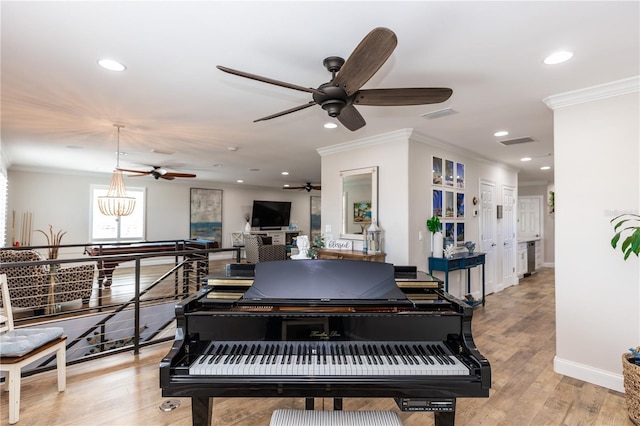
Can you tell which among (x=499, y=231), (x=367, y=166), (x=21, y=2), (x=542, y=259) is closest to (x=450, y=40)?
(x=21, y=2)

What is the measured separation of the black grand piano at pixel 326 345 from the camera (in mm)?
1396

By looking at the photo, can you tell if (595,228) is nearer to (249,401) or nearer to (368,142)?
(368,142)

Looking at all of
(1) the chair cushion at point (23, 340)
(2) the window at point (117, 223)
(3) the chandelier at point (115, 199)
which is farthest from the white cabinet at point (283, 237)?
(1) the chair cushion at point (23, 340)

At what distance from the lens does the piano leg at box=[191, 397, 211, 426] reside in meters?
1.59

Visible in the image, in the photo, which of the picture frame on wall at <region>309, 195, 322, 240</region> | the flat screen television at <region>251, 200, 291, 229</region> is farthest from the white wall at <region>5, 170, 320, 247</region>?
the picture frame on wall at <region>309, 195, 322, 240</region>

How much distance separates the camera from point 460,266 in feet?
14.9

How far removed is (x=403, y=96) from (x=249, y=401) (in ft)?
7.83

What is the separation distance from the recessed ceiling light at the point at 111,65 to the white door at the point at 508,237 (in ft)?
21.1

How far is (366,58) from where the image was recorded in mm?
1589

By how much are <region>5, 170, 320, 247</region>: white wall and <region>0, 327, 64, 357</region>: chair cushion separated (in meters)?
6.61

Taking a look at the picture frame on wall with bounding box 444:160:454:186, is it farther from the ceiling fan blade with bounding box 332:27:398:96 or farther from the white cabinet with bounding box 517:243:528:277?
the white cabinet with bounding box 517:243:528:277

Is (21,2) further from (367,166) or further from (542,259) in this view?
(542,259)

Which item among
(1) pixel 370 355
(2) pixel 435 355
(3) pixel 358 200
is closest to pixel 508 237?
(3) pixel 358 200

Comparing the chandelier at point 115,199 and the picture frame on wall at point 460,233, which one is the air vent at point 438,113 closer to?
the picture frame on wall at point 460,233
